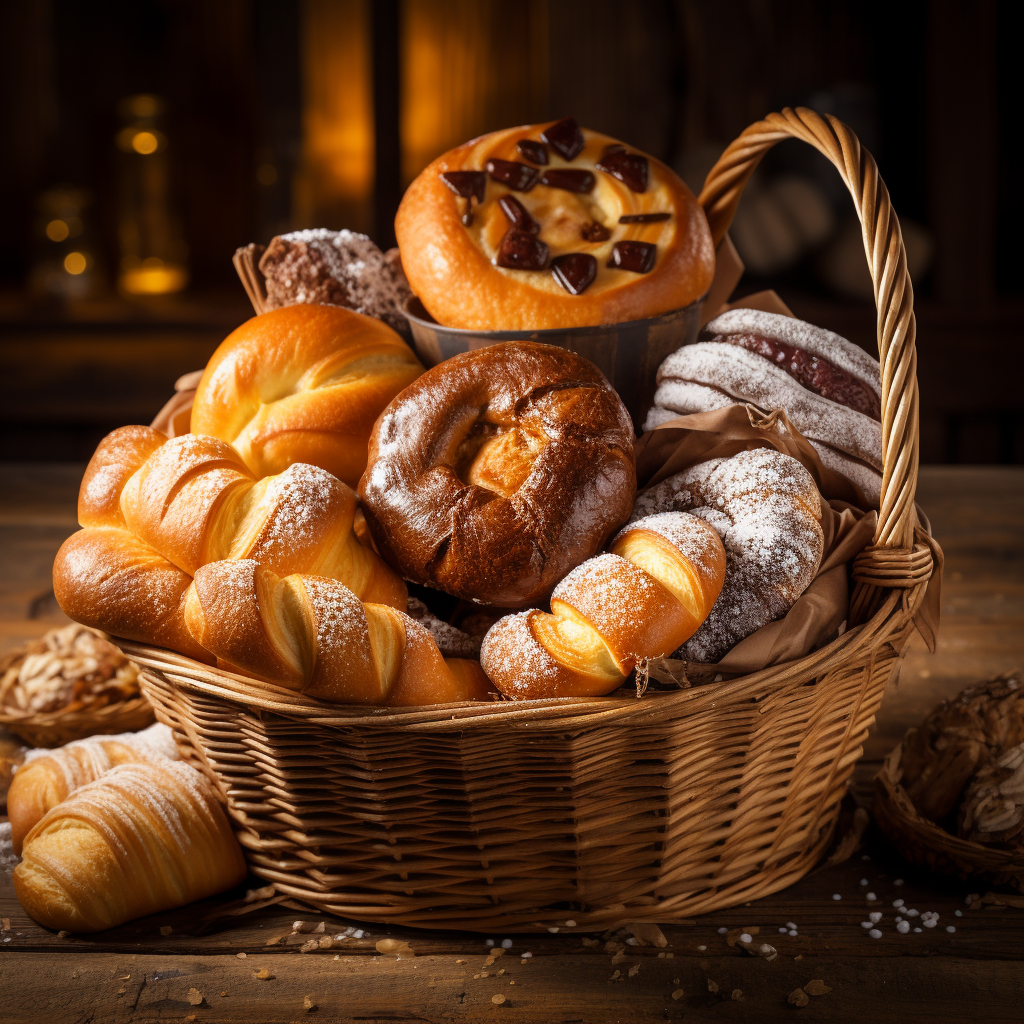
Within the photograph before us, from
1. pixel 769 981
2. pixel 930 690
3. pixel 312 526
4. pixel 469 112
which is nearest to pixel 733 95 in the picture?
pixel 469 112

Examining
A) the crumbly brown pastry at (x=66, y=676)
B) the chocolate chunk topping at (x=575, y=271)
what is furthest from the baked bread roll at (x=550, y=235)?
the crumbly brown pastry at (x=66, y=676)

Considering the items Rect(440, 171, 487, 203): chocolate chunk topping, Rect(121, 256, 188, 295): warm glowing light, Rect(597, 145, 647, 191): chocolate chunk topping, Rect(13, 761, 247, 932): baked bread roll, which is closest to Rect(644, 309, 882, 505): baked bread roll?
Rect(597, 145, 647, 191): chocolate chunk topping

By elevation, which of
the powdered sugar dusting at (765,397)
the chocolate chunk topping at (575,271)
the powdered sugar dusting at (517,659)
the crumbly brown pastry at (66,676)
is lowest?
the crumbly brown pastry at (66,676)

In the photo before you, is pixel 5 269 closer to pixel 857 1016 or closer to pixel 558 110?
pixel 558 110

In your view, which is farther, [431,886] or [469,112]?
[469,112]

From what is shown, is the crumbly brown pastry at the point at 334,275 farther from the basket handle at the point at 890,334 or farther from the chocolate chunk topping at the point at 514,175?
the basket handle at the point at 890,334

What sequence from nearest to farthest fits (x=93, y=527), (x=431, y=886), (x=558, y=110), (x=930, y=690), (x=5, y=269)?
1. (x=431, y=886)
2. (x=93, y=527)
3. (x=930, y=690)
4. (x=558, y=110)
5. (x=5, y=269)

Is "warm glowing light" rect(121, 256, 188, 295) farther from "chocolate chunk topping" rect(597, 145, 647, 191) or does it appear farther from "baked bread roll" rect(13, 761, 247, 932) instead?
"baked bread roll" rect(13, 761, 247, 932)
